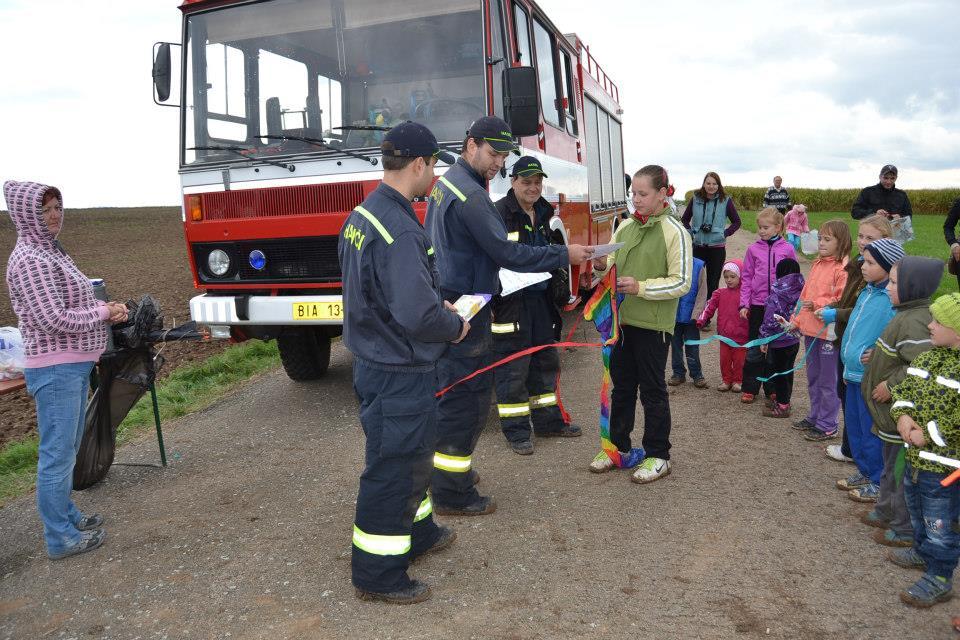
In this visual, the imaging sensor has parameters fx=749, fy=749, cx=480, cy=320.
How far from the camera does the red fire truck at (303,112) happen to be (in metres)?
5.54

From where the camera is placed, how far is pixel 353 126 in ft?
18.6

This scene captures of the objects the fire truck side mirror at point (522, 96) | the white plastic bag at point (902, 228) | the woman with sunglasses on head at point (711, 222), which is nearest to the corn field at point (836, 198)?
the white plastic bag at point (902, 228)

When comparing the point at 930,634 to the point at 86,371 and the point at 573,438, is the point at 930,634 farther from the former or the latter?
the point at 86,371

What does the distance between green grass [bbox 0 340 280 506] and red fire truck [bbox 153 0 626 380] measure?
126 cm

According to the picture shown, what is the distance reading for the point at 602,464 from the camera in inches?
184

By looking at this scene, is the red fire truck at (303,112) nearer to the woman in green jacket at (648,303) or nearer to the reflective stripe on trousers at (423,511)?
the woman in green jacket at (648,303)

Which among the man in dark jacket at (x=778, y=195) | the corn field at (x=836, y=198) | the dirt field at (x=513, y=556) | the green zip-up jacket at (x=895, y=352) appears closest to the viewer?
the dirt field at (x=513, y=556)

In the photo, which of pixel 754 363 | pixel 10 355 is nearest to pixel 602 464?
pixel 754 363

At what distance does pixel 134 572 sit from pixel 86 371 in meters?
1.09

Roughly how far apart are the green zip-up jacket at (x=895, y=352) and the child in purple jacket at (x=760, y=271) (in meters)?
2.21

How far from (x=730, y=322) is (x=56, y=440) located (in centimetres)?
497

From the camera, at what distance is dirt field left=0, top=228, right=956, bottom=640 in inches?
122

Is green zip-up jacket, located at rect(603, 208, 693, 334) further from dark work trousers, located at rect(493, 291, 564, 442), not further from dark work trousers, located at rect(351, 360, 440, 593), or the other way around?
dark work trousers, located at rect(351, 360, 440, 593)

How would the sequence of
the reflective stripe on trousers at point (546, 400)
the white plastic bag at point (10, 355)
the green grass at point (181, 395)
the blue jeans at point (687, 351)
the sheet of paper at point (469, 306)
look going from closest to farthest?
the sheet of paper at point (469, 306)
the white plastic bag at point (10, 355)
the reflective stripe on trousers at point (546, 400)
the green grass at point (181, 395)
the blue jeans at point (687, 351)
